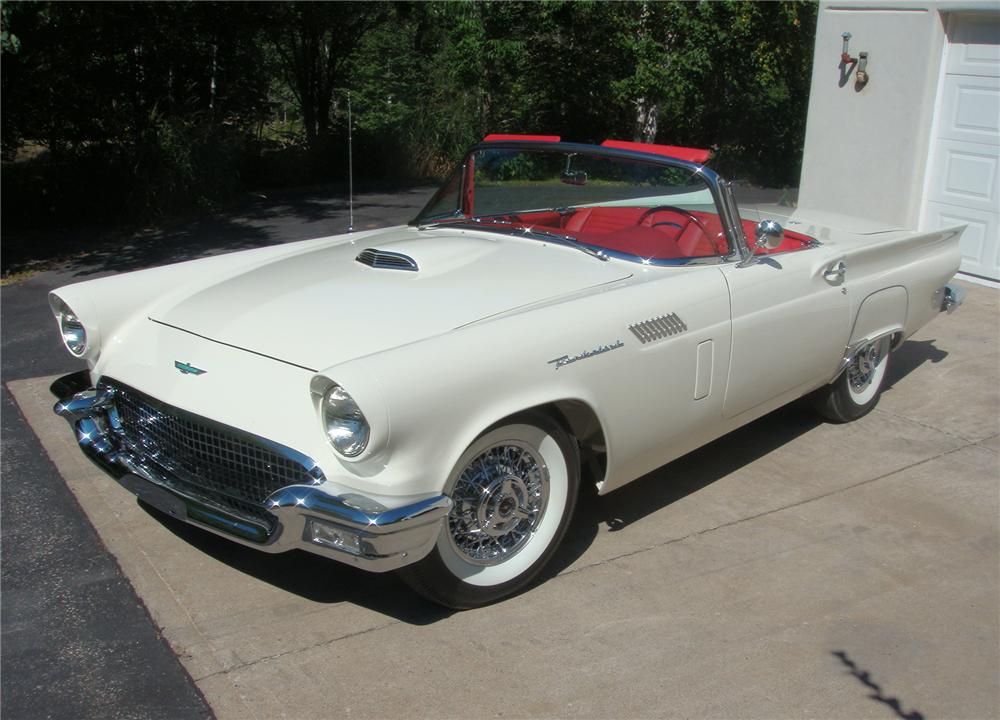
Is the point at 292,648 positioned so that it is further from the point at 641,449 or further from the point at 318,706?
the point at 641,449

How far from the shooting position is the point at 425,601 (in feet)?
12.3

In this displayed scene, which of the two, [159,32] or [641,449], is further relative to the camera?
[159,32]

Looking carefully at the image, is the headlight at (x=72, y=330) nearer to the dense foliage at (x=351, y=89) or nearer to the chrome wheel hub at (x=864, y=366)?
the chrome wheel hub at (x=864, y=366)

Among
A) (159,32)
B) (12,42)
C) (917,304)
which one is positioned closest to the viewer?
(917,304)

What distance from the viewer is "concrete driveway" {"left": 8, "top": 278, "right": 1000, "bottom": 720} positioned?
10.5 feet

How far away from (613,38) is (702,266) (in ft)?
36.6

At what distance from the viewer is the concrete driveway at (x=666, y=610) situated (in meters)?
3.20

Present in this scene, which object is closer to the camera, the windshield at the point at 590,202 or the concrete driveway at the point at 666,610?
the concrete driveway at the point at 666,610

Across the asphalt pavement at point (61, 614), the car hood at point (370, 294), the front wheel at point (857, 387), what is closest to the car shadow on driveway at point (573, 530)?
the front wheel at point (857, 387)

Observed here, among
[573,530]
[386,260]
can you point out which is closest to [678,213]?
[386,260]

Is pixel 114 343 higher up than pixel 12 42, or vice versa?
pixel 12 42

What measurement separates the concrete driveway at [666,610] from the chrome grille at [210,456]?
1.53 feet

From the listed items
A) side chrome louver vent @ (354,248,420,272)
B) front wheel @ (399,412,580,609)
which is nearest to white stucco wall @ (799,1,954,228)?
side chrome louver vent @ (354,248,420,272)

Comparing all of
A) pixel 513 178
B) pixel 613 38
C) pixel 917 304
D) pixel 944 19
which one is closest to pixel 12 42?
pixel 513 178
